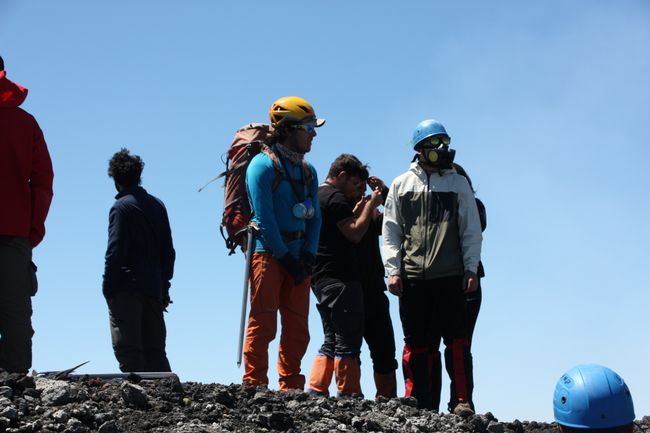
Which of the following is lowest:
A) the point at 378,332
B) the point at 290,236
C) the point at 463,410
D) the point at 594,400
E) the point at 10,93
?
the point at 594,400

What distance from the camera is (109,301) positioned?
11062 millimetres

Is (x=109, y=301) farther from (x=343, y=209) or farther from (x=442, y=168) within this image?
(x=442, y=168)

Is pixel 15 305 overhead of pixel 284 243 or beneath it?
beneath

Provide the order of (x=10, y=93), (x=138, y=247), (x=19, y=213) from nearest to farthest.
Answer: (x=19, y=213)
(x=10, y=93)
(x=138, y=247)

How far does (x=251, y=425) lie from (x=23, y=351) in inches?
81.0

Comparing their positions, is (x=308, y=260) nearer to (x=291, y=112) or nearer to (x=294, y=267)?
(x=294, y=267)

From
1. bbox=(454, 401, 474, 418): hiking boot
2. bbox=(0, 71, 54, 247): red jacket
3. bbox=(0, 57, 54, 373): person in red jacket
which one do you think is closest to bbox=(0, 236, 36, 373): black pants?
bbox=(0, 57, 54, 373): person in red jacket

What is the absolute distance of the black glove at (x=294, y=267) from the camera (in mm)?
9836

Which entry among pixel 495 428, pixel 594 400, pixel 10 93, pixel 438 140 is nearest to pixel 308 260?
pixel 438 140

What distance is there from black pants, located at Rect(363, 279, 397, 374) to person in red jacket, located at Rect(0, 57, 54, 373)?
3116 millimetres

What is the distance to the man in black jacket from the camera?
10.9 metres

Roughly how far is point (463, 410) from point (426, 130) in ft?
8.40

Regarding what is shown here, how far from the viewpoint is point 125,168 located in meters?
11.7

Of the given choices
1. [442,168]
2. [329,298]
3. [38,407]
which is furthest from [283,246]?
[38,407]
